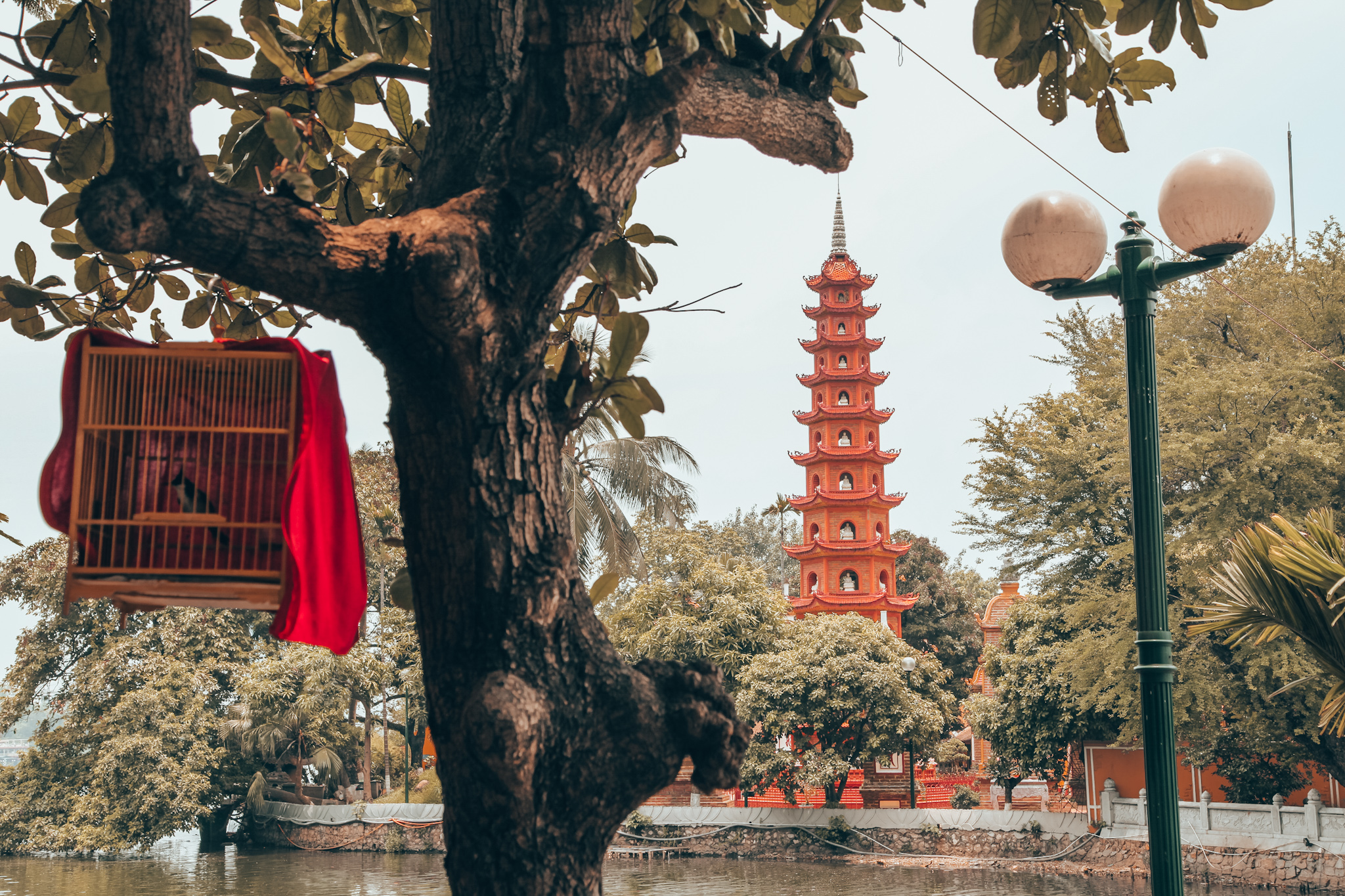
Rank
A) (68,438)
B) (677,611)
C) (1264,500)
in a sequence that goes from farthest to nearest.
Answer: (677,611) < (1264,500) < (68,438)

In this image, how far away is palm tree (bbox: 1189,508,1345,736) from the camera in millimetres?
3162

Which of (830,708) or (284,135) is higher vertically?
(284,135)

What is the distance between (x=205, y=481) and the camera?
1.65 metres

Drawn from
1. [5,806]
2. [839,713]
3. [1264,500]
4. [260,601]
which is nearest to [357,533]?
[260,601]

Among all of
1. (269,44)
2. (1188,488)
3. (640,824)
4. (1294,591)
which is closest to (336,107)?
(269,44)

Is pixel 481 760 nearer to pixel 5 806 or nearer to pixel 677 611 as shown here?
pixel 677 611

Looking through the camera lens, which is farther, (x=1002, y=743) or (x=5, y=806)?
(x=5, y=806)

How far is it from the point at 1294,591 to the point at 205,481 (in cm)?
304

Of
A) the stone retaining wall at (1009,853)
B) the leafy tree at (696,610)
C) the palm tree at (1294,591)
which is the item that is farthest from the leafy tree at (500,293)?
the leafy tree at (696,610)

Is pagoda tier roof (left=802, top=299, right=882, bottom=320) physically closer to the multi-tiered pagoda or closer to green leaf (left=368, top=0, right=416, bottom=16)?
the multi-tiered pagoda

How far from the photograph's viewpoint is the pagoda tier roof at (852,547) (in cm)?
2530

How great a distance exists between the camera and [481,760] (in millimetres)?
1321

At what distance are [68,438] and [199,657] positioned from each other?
2088cm

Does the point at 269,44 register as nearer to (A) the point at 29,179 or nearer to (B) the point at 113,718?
(A) the point at 29,179
